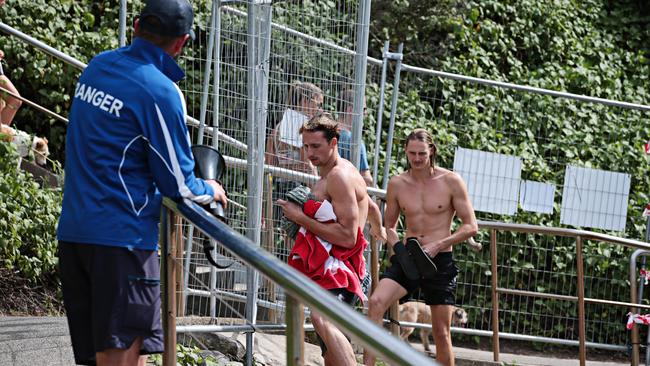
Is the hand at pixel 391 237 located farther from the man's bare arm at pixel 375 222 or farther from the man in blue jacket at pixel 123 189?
the man in blue jacket at pixel 123 189

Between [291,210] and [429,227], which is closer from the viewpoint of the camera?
[291,210]

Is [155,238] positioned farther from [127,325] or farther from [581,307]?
[581,307]

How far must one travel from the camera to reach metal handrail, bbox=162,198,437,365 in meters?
2.05

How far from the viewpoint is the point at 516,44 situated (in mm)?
14109

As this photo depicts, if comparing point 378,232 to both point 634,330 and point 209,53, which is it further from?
point 634,330

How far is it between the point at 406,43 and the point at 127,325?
34.1 feet

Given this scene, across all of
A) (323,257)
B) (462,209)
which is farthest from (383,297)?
(323,257)

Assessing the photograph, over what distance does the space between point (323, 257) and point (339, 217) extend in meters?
0.26

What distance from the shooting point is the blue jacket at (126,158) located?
3.66m

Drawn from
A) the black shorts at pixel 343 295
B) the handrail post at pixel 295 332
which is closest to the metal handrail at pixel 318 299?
Answer: the handrail post at pixel 295 332

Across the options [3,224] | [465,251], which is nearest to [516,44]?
[465,251]

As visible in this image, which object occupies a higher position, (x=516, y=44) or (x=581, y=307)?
(x=516, y=44)

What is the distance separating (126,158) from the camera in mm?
3695

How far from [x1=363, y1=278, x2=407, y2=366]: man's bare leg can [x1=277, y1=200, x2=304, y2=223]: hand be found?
1535 millimetres
